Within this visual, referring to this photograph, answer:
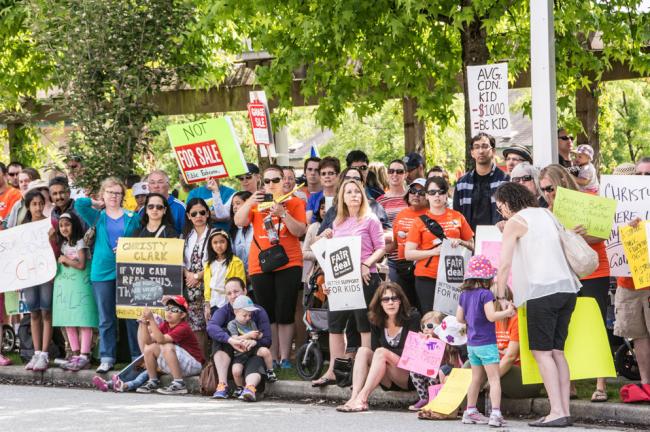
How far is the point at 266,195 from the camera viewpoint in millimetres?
12031

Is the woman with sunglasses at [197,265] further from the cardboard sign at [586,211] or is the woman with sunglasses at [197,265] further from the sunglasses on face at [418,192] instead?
the cardboard sign at [586,211]

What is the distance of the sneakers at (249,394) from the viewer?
36.1ft

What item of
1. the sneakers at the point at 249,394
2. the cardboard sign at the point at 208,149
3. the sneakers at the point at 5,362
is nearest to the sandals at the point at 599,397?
the sneakers at the point at 249,394

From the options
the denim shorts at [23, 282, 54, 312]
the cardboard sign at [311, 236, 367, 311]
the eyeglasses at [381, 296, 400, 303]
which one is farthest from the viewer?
the denim shorts at [23, 282, 54, 312]

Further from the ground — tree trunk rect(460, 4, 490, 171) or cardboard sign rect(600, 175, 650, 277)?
tree trunk rect(460, 4, 490, 171)

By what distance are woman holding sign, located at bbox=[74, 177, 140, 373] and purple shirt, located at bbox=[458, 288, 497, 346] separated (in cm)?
451

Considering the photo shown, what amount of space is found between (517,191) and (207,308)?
159 inches

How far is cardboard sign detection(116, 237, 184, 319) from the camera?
12.5m

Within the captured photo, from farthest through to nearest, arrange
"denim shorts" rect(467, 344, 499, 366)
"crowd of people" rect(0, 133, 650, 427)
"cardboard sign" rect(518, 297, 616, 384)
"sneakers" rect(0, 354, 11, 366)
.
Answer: "sneakers" rect(0, 354, 11, 366) → "cardboard sign" rect(518, 297, 616, 384) → "denim shorts" rect(467, 344, 499, 366) → "crowd of people" rect(0, 133, 650, 427)

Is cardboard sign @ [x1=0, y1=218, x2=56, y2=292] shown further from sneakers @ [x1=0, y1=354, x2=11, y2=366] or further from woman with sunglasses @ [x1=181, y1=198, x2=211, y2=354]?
woman with sunglasses @ [x1=181, y1=198, x2=211, y2=354]

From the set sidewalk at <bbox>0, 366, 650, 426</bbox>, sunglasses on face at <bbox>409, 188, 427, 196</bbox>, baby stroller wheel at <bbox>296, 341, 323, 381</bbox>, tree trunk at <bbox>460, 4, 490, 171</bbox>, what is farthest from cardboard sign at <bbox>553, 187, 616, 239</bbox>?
tree trunk at <bbox>460, 4, 490, 171</bbox>

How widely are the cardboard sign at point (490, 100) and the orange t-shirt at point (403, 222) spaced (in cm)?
95

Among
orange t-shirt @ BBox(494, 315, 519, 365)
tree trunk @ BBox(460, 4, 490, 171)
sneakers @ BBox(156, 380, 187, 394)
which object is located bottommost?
sneakers @ BBox(156, 380, 187, 394)

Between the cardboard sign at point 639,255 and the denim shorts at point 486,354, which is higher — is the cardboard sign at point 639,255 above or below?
above
